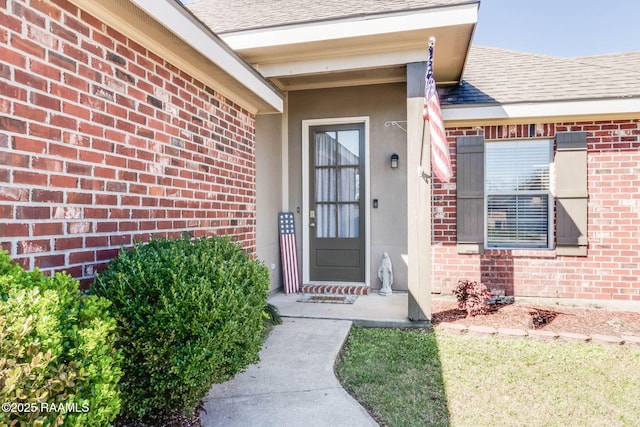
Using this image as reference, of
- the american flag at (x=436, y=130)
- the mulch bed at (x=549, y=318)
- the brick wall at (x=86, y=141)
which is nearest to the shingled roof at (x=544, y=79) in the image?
the american flag at (x=436, y=130)

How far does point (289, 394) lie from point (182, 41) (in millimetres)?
2567

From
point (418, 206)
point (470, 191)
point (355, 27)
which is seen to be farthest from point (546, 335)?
point (355, 27)

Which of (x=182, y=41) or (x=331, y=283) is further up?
(x=182, y=41)

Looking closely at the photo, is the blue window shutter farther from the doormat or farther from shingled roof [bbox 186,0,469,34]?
shingled roof [bbox 186,0,469,34]

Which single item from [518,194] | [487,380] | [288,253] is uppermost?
[518,194]

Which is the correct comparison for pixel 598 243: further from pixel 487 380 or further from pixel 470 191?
pixel 487 380

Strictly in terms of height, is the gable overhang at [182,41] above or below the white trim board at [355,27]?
below

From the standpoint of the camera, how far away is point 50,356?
1.17m

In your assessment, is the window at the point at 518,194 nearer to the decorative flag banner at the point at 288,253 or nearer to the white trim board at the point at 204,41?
the decorative flag banner at the point at 288,253

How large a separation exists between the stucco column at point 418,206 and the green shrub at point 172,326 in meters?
2.51

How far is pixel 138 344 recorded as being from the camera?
72.0 inches

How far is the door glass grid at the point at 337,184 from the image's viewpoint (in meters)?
5.88

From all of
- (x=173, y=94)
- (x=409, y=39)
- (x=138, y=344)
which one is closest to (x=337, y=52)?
(x=409, y=39)

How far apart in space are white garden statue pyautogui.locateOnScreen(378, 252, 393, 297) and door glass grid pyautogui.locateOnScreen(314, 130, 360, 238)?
1.88 feet
